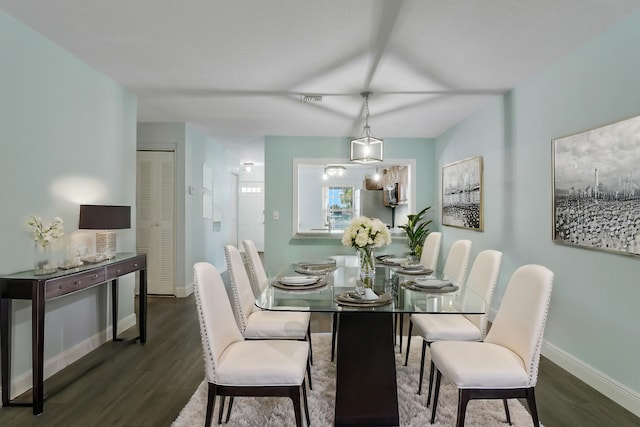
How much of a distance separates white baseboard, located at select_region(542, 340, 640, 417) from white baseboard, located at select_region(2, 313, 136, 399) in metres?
3.82

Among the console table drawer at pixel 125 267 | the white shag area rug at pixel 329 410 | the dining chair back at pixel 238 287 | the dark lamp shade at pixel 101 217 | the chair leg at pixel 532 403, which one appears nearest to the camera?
the chair leg at pixel 532 403

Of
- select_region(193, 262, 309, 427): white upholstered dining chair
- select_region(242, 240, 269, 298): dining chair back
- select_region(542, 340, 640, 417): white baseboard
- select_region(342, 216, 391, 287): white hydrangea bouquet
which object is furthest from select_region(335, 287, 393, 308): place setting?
select_region(542, 340, 640, 417): white baseboard

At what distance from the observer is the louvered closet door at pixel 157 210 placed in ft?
15.8

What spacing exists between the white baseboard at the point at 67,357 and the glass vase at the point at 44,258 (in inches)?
27.5

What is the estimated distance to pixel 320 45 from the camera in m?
2.45

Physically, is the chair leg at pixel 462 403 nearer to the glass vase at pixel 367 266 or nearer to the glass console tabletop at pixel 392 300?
the glass console tabletop at pixel 392 300

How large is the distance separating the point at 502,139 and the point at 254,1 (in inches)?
109

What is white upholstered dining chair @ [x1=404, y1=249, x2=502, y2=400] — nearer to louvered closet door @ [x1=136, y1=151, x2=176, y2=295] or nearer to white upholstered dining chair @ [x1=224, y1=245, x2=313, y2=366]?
white upholstered dining chair @ [x1=224, y1=245, x2=313, y2=366]

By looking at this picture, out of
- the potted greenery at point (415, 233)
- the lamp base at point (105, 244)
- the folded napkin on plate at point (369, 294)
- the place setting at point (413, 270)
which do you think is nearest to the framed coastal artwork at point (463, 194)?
the potted greenery at point (415, 233)

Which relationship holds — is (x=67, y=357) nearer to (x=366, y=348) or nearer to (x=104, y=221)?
(x=104, y=221)

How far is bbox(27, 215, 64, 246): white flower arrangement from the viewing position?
230 centimetres

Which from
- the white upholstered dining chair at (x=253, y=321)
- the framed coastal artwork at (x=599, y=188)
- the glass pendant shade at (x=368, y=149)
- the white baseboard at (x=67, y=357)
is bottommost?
the white baseboard at (x=67, y=357)

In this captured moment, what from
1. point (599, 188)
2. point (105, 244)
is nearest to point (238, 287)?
point (105, 244)

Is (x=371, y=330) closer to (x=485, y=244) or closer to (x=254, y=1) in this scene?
(x=254, y=1)
